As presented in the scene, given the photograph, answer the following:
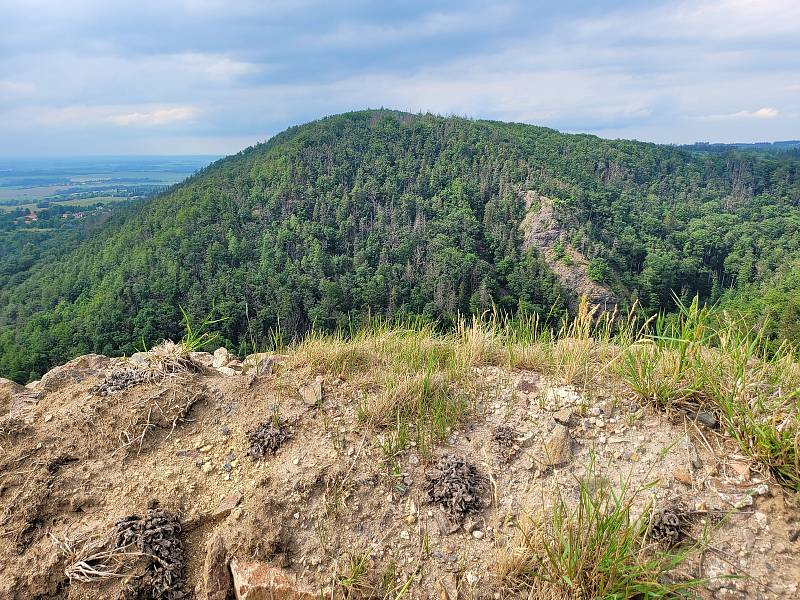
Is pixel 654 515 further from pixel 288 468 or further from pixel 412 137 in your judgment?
pixel 412 137

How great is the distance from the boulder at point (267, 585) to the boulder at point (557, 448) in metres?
1.71

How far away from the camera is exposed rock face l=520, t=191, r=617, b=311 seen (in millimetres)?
63037

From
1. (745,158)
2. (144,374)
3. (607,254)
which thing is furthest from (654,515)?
(745,158)

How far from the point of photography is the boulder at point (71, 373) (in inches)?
155

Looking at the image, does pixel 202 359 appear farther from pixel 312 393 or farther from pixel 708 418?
pixel 708 418

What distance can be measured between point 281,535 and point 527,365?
2665mm

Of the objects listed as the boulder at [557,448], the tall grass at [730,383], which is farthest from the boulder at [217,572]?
the tall grass at [730,383]

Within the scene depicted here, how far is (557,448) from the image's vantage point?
301cm

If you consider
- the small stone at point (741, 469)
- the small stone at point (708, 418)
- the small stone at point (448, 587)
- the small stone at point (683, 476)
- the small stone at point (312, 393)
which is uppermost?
the small stone at point (708, 418)

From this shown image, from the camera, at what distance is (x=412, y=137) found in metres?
113

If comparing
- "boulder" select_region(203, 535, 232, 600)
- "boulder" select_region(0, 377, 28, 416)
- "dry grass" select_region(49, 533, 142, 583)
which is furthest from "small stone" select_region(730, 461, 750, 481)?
"boulder" select_region(0, 377, 28, 416)

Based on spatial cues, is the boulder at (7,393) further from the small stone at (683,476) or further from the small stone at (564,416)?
the small stone at (683,476)

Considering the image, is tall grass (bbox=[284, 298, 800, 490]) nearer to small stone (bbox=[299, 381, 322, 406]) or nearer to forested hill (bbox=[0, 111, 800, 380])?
small stone (bbox=[299, 381, 322, 406])

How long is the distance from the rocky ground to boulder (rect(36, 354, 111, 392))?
13 cm
